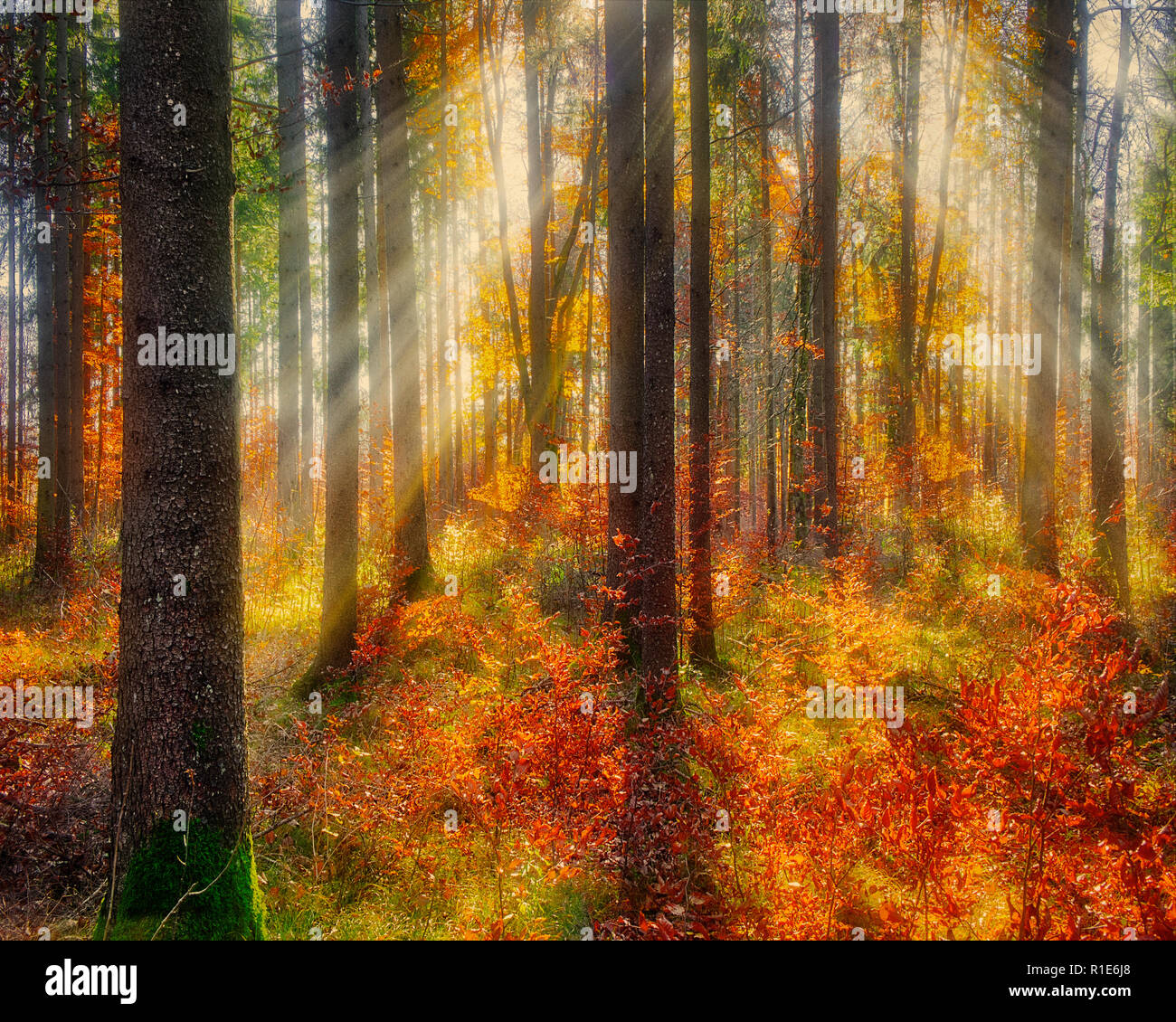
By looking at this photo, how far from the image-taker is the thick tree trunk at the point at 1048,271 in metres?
7.84

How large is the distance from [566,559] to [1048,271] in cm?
785

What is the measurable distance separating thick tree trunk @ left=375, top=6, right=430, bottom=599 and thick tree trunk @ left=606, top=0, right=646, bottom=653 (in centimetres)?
302

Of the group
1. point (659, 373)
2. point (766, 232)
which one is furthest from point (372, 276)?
point (766, 232)

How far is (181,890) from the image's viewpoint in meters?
2.91

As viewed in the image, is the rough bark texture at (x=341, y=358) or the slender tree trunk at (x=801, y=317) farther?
the slender tree trunk at (x=801, y=317)

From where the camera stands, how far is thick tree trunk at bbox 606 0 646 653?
234 inches

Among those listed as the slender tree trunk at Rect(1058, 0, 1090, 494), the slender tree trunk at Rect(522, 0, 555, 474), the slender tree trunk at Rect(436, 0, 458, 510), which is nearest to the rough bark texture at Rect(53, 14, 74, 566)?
Result: the slender tree trunk at Rect(436, 0, 458, 510)

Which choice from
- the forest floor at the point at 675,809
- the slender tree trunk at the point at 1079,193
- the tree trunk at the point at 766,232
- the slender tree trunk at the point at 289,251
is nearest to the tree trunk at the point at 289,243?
the slender tree trunk at the point at 289,251

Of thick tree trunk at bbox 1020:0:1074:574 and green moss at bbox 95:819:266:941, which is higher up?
thick tree trunk at bbox 1020:0:1074:574

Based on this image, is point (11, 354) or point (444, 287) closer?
point (11, 354)

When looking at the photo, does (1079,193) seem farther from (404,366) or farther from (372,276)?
(372,276)

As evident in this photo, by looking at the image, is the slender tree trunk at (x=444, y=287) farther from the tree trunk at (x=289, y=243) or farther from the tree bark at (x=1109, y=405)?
the tree bark at (x=1109, y=405)

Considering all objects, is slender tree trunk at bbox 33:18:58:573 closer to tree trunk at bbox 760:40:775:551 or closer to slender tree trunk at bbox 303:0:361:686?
slender tree trunk at bbox 303:0:361:686

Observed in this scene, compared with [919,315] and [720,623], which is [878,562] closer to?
[720,623]
